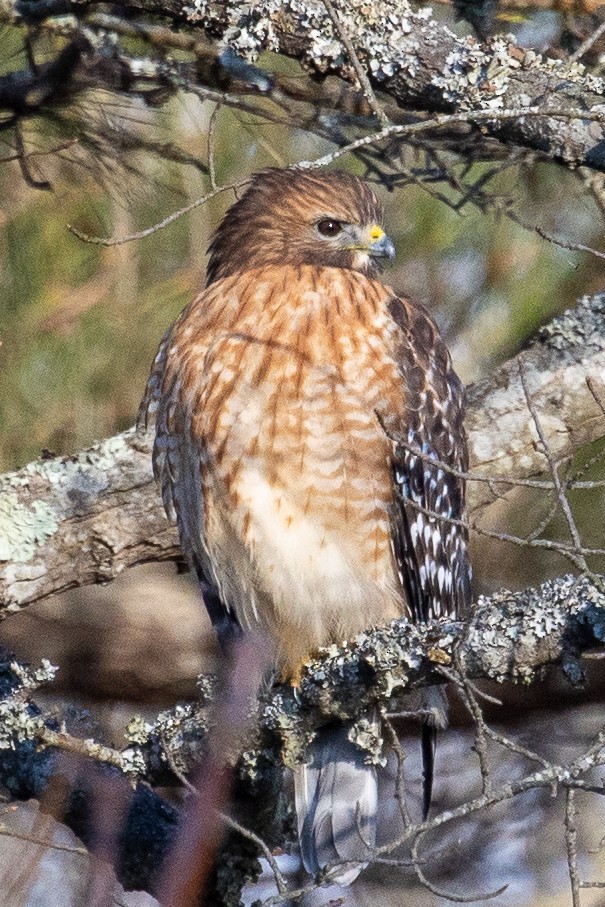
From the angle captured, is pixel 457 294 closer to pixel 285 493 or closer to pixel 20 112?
pixel 285 493

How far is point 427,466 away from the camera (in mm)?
3588

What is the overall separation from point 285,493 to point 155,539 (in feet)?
1.68

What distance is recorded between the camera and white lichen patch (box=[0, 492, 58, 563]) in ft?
11.6

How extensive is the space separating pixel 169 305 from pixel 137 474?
0.68 m

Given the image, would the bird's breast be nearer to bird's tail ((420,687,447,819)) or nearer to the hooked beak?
the hooked beak

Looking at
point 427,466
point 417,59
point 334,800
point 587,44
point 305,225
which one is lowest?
point 334,800

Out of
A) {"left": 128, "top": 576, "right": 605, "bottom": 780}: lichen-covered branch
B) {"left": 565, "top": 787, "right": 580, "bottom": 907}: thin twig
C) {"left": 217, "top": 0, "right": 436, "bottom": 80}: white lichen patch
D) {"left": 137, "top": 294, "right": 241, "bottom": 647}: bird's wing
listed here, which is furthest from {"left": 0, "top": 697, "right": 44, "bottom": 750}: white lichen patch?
{"left": 217, "top": 0, "right": 436, "bottom": 80}: white lichen patch

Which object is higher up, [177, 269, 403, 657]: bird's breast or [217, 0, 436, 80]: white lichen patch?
[217, 0, 436, 80]: white lichen patch

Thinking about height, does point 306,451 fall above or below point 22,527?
above

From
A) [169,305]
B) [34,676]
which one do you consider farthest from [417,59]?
[34,676]

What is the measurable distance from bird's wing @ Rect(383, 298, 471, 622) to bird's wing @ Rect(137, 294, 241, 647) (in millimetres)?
526

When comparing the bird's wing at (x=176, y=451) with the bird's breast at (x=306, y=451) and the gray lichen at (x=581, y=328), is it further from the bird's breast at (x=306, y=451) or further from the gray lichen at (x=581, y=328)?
the gray lichen at (x=581, y=328)

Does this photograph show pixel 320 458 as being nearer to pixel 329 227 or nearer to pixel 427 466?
pixel 427 466

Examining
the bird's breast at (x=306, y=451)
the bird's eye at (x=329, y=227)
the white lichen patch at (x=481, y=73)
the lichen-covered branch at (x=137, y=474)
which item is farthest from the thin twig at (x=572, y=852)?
the bird's eye at (x=329, y=227)
